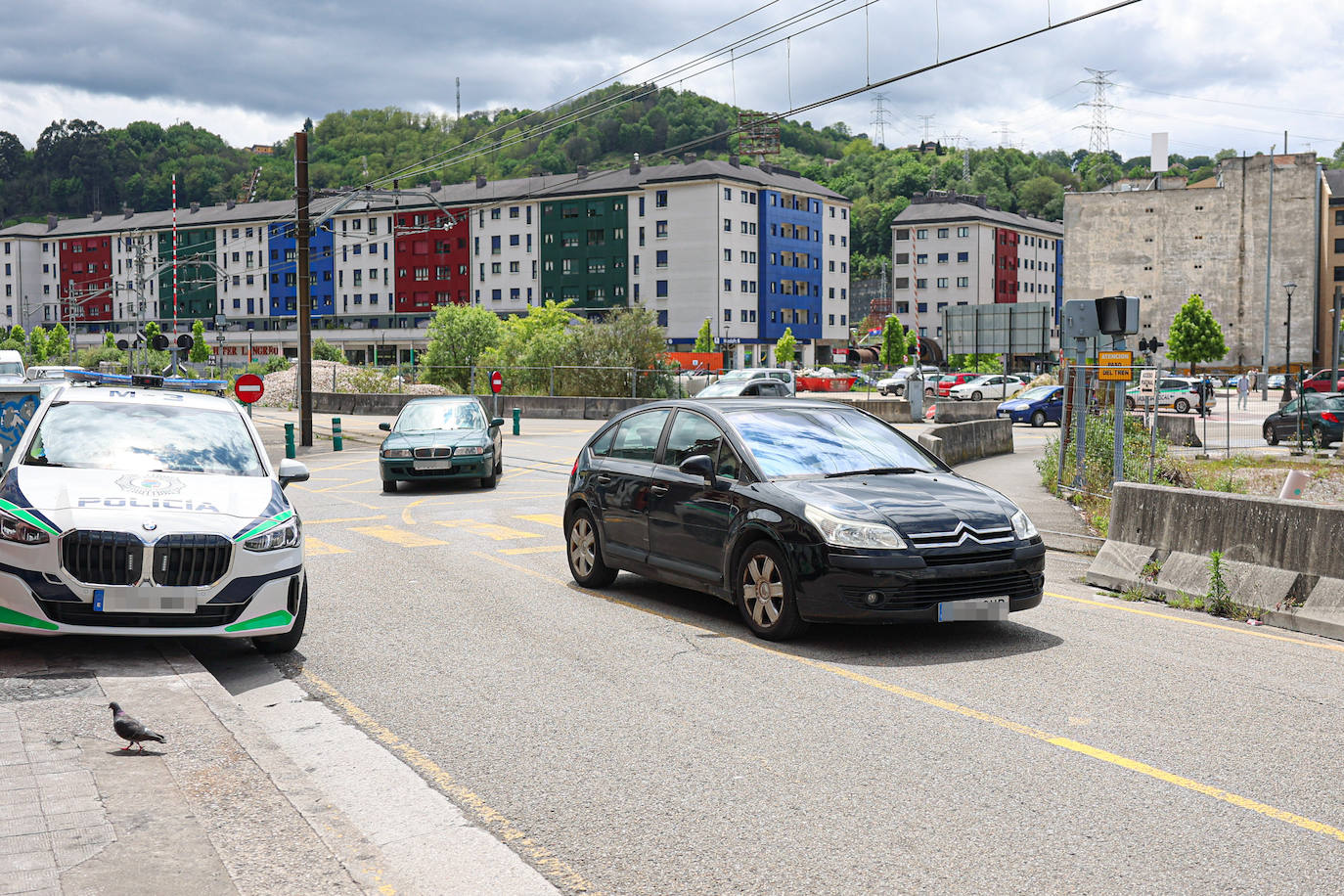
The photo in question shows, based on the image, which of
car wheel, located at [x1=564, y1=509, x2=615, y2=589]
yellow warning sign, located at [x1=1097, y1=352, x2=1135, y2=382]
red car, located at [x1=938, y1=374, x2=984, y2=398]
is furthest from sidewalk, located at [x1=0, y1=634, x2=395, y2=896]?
red car, located at [x1=938, y1=374, x2=984, y2=398]

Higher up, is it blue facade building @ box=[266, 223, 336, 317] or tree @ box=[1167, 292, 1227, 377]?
blue facade building @ box=[266, 223, 336, 317]

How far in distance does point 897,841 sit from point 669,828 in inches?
32.6

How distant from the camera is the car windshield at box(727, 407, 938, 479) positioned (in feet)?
28.6

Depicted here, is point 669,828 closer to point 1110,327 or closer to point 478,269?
point 1110,327

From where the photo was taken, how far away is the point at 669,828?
459cm

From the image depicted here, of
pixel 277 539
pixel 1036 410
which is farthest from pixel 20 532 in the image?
pixel 1036 410

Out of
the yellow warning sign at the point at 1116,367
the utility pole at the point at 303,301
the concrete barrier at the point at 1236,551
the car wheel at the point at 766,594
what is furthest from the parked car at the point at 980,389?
the car wheel at the point at 766,594

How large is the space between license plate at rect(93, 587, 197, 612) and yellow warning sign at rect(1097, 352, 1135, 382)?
39.2 feet

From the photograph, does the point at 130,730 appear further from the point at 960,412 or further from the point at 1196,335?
the point at 1196,335

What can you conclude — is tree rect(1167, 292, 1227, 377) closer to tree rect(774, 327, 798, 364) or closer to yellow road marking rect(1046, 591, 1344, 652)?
tree rect(774, 327, 798, 364)

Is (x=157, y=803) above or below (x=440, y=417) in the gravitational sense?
below

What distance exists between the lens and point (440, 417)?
21.2 meters

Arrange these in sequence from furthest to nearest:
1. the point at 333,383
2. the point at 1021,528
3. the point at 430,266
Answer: the point at 430,266 → the point at 333,383 → the point at 1021,528

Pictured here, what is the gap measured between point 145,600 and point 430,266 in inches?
4620
